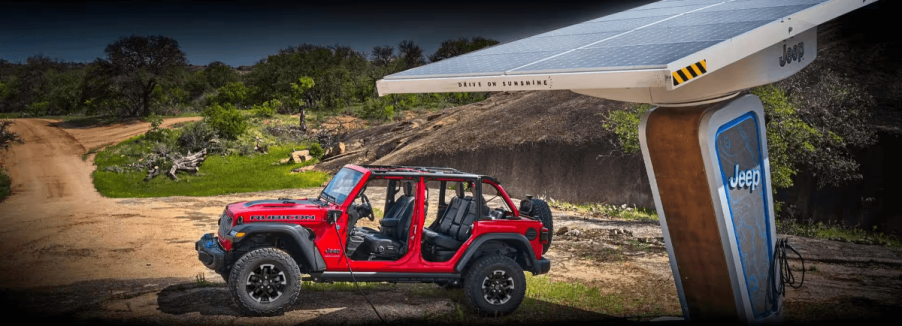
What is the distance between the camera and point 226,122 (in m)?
39.1

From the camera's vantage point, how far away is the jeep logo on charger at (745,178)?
8805mm

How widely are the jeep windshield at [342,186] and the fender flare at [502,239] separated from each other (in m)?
1.81

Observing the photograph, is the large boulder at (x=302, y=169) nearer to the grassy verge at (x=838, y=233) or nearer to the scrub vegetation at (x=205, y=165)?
the scrub vegetation at (x=205, y=165)

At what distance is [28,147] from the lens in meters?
42.2

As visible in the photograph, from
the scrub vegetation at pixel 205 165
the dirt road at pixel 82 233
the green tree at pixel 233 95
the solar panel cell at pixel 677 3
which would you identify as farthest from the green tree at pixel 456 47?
the solar panel cell at pixel 677 3

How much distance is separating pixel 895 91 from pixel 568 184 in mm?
12353

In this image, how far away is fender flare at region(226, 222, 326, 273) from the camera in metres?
9.66

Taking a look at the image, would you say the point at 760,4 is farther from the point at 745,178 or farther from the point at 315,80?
the point at 315,80

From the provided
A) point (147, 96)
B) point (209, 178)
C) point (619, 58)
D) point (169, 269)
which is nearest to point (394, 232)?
point (619, 58)

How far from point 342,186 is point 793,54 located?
6.12 meters

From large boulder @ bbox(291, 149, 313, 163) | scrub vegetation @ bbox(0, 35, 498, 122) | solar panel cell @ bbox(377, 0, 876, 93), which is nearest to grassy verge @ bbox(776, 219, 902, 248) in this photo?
solar panel cell @ bbox(377, 0, 876, 93)

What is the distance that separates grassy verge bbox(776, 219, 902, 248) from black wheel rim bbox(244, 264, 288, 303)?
16464 millimetres

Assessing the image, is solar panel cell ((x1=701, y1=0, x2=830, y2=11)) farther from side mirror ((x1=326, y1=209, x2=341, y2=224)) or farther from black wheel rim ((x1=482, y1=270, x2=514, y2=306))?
A: side mirror ((x1=326, y1=209, x2=341, y2=224))

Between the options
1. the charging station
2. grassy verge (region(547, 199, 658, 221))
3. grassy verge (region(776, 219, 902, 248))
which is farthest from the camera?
grassy verge (region(547, 199, 658, 221))
